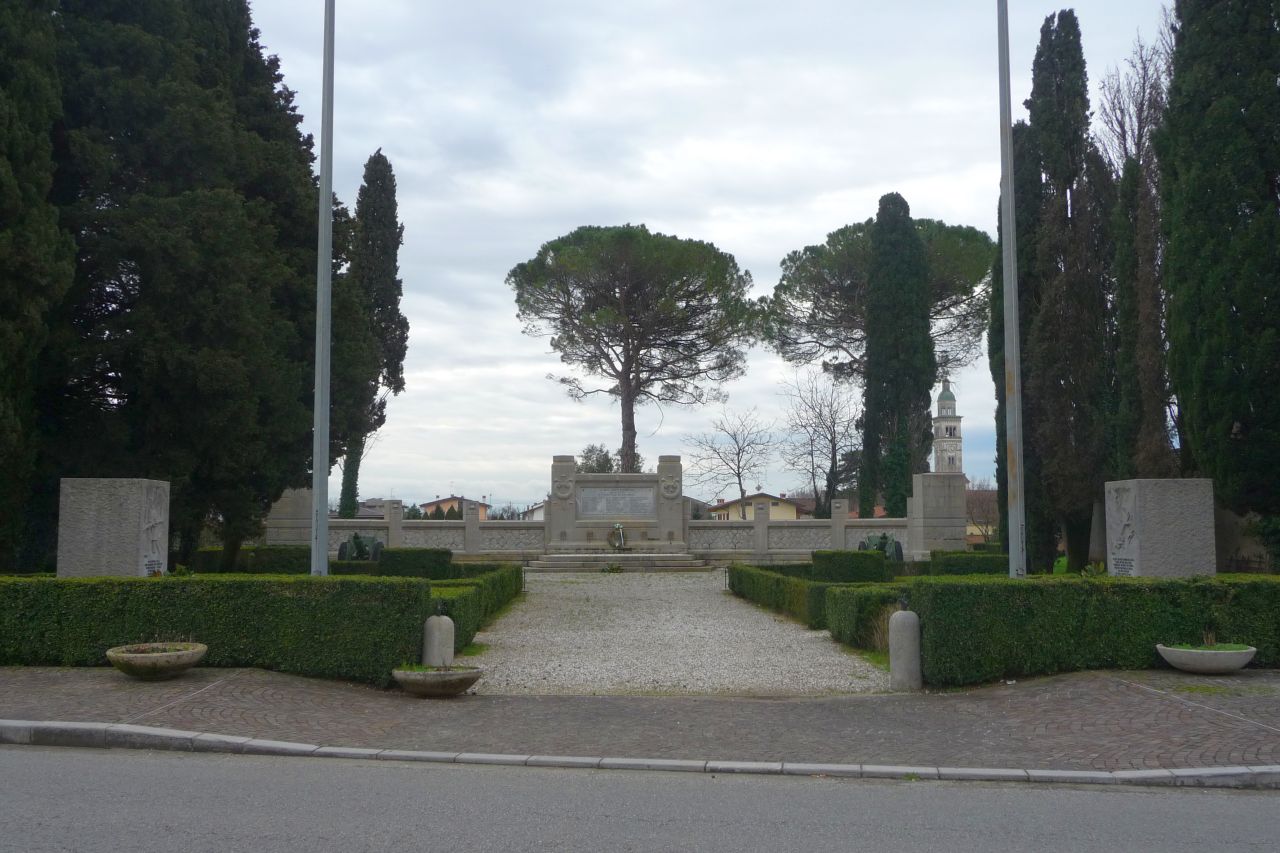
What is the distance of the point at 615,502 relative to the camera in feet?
109

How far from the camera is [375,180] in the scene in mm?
38219

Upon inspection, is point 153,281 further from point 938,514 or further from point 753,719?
point 938,514

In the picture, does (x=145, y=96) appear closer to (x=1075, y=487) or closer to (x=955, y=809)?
(x=955, y=809)

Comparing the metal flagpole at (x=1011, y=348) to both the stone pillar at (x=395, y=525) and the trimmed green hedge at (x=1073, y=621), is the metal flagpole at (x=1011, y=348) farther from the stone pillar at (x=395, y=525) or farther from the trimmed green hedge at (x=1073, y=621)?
the stone pillar at (x=395, y=525)

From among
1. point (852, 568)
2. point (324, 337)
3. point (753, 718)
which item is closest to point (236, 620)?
point (324, 337)

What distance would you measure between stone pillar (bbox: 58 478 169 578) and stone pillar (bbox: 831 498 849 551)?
23.1 metres

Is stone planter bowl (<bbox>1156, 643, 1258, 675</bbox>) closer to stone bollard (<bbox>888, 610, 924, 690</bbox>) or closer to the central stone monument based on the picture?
stone bollard (<bbox>888, 610, 924, 690</bbox>)

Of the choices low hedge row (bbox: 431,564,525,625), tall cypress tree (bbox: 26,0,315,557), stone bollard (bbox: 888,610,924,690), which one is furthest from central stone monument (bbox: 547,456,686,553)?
stone bollard (bbox: 888,610,924,690)

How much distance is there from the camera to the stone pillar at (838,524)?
106 ft

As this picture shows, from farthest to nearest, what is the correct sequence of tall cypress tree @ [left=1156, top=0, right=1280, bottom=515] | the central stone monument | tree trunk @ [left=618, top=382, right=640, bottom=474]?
tree trunk @ [left=618, top=382, right=640, bottom=474], the central stone monument, tall cypress tree @ [left=1156, top=0, right=1280, bottom=515]

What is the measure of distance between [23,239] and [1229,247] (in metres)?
18.1

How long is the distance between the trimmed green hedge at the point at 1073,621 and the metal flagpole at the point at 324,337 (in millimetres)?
6799

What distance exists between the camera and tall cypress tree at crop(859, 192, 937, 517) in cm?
3628

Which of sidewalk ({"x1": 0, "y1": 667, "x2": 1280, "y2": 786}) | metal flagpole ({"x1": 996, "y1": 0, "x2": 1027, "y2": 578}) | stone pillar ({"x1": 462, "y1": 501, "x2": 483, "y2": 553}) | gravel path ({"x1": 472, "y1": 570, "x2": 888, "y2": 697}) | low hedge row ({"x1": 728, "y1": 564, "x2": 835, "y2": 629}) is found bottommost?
gravel path ({"x1": 472, "y1": 570, "x2": 888, "y2": 697})
